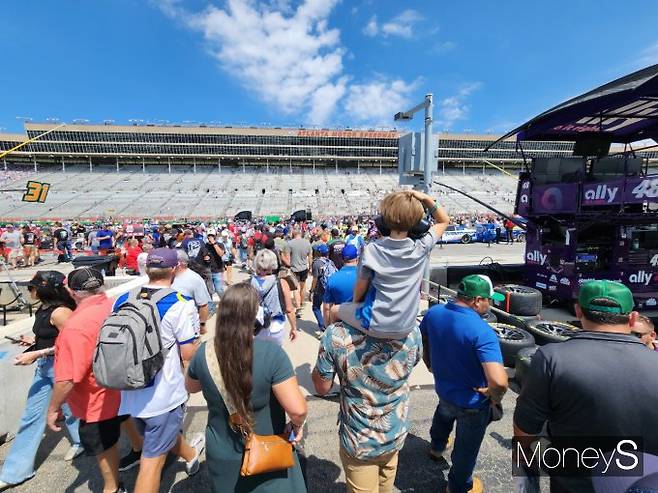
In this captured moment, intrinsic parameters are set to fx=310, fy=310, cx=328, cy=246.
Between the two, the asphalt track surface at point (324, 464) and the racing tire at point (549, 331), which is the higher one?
the racing tire at point (549, 331)

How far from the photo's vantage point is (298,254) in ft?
22.5

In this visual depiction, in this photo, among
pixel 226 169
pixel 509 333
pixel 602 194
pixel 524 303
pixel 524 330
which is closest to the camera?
pixel 509 333

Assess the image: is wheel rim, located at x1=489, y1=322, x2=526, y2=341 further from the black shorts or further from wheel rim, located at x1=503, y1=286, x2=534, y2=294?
the black shorts

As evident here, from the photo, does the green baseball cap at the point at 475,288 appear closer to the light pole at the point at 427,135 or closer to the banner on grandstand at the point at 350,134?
the light pole at the point at 427,135

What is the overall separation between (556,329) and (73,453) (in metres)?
6.55

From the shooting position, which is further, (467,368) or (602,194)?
(602,194)

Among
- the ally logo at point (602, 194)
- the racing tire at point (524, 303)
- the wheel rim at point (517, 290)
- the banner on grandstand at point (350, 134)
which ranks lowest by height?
the racing tire at point (524, 303)

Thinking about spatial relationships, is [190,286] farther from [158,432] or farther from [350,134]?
[350,134]

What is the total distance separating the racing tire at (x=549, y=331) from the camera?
15.8ft

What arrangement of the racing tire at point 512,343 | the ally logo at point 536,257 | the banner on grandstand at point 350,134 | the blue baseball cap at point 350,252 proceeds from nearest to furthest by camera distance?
the blue baseball cap at point 350,252, the racing tire at point 512,343, the ally logo at point 536,257, the banner on grandstand at point 350,134

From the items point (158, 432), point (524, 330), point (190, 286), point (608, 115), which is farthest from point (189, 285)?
point (608, 115)

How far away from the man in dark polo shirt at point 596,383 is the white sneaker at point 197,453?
269 cm

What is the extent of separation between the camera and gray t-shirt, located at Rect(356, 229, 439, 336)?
163 centimetres

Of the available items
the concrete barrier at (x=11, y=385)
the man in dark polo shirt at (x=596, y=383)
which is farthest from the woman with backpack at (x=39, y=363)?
the man in dark polo shirt at (x=596, y=383)
